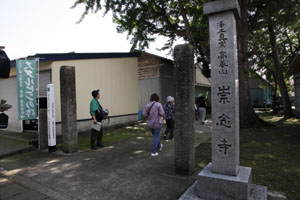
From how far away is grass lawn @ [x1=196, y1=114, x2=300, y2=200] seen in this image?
3850 millimetres

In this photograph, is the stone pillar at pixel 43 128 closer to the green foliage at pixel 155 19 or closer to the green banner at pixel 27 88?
the green banner at pixel 27 88

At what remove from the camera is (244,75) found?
995cm

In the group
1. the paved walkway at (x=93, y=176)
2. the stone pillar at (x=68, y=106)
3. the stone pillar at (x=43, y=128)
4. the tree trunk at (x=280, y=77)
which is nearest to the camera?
the paved walkway at (x=93, y=176)

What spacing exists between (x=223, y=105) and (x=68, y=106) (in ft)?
15.6

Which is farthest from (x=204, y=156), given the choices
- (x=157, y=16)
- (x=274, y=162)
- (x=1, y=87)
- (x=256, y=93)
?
(x=256, y=93)

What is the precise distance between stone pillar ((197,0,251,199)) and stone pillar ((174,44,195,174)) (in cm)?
82

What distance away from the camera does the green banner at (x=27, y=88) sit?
251 inches

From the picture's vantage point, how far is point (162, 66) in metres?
17.1

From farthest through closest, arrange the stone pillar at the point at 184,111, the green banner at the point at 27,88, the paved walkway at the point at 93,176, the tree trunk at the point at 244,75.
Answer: the tree trunk at the point at 244,75 → the green banner at the point at 27,88 → the stone pillar at the point at 184,111 → the paved walkway at the point at 93,176

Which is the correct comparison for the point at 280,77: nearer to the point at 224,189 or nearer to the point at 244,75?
the point at 244,75

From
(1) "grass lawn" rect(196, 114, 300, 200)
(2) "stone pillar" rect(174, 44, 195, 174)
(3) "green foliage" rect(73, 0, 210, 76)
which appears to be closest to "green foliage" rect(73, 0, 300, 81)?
(3) "green foliage" rect(73, 0, 210, 76)

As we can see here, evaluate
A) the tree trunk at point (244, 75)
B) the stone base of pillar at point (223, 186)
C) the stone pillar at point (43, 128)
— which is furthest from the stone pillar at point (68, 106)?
the tree trunk at point (244, 75)

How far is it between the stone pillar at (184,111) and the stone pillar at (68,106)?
11.9ft

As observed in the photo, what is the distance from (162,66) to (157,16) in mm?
5345
